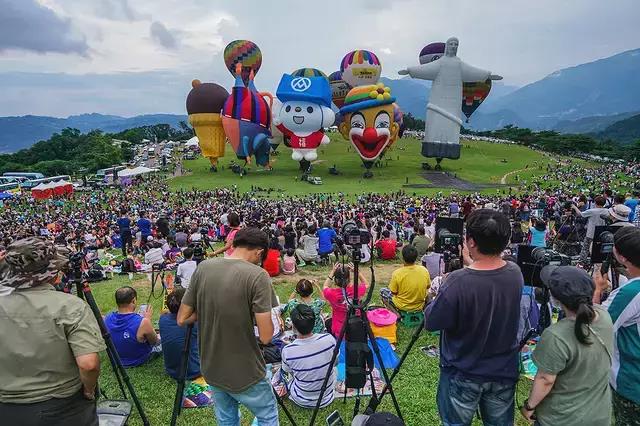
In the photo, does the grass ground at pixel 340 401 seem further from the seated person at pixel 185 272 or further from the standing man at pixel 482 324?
the seated person at pixel 185 272

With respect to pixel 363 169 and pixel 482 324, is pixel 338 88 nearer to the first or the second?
pixel 363 169

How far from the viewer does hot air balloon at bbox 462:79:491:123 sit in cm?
3554

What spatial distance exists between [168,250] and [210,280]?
7.59 meters

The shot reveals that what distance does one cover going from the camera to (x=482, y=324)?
97.8 inches

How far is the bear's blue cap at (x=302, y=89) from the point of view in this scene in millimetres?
29188

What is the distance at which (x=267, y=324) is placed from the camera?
2.64 meters

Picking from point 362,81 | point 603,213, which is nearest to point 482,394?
point 603,213

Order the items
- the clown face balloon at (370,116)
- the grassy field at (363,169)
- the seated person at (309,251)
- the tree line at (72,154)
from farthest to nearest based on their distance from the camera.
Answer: the tree line at (72,154), the grassy field at (363,169), the clown face balloon at (370,116), the seated person at (309,251)

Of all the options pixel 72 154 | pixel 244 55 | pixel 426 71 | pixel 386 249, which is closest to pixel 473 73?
pixel 426 71

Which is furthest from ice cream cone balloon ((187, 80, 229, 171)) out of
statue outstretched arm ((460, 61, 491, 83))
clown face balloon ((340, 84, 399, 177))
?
statue outstretched arm ((460, 61, 491, 83))

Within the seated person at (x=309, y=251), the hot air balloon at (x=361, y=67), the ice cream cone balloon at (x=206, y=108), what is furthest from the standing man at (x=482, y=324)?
the hot air balloon at (x=361, y=67)

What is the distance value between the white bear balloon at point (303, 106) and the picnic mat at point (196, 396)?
1050 inches

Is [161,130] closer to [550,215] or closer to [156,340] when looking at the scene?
[550,215]

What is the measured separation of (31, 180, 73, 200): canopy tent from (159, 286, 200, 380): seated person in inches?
1341
